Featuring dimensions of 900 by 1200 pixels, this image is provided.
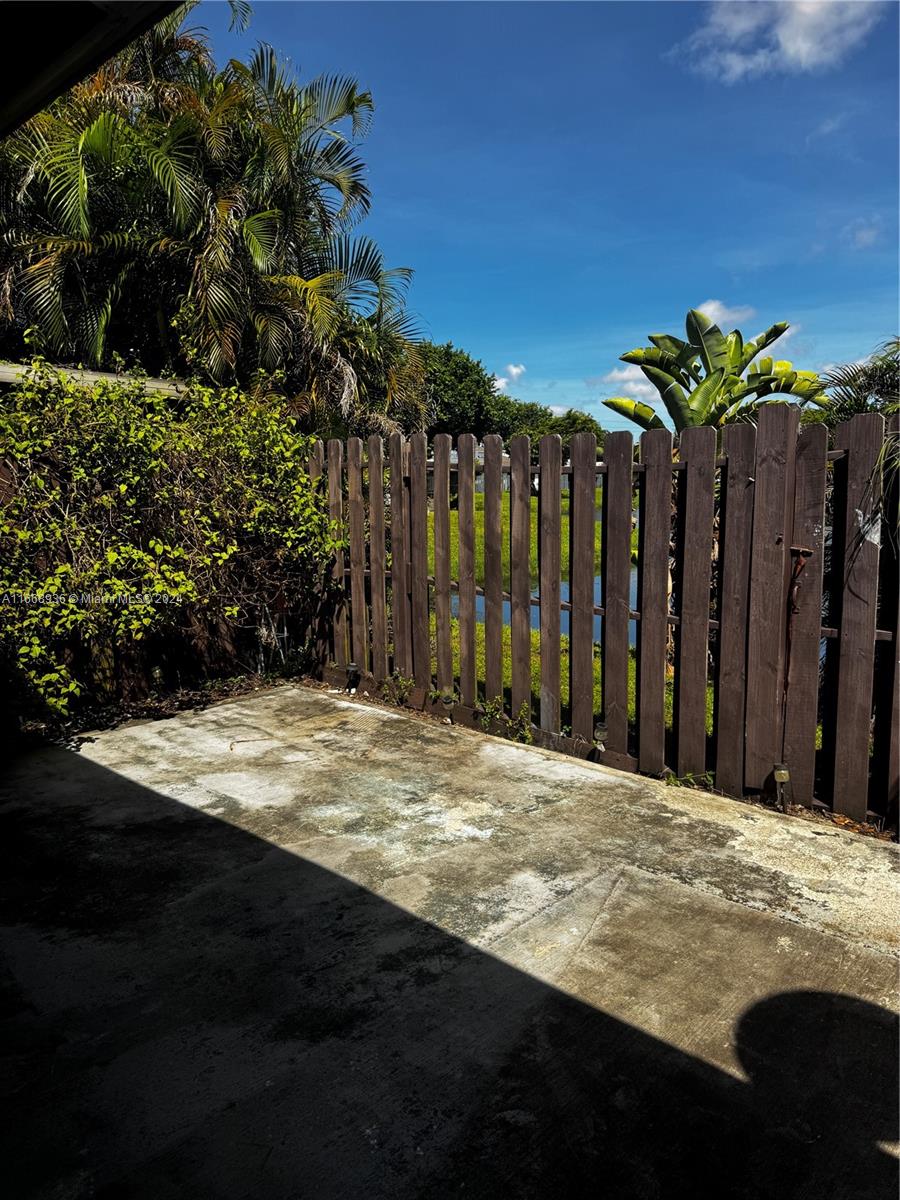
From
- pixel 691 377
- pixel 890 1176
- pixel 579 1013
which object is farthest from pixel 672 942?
pixel 691 377

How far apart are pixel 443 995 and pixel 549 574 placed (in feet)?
8.56

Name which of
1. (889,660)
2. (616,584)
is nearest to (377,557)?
(616,584)

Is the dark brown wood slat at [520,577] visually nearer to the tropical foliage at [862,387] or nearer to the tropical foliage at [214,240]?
the tropical foliage at [862,387]

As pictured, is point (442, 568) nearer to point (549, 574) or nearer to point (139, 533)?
point (549, 574)

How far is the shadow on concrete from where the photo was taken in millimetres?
1676

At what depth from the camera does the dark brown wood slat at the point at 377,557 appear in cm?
545

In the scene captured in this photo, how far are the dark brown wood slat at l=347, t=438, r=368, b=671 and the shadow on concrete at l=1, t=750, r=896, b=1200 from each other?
3.07 meters

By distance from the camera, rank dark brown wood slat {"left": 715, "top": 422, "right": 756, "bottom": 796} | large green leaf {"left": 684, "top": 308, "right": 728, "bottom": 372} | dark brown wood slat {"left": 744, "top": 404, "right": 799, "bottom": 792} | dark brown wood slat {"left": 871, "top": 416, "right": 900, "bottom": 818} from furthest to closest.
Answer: large green leaf {"left": 684, "top": 308, "right": 728, "bottom": 372} < dark brown wood slat {"left": 715, "top": 422, "right": 756, "bottom": 796} < dark brown wood slat {"left": 744, "top": 404, "right": 799, "bottom": 792} < dark brown wood slat {"left": 871, "top": 416, "right": 900, "bottom": 818}

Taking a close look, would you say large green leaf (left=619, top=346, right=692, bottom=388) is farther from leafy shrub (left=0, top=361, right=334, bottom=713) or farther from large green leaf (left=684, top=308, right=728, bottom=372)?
leafy shrub (left=0, top=361, right=334, bottom=713)

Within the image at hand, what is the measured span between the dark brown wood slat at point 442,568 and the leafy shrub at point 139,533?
38.4 inches

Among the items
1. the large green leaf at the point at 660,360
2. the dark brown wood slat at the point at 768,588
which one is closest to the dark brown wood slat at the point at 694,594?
the dark brown wood slat at the point at 768,588

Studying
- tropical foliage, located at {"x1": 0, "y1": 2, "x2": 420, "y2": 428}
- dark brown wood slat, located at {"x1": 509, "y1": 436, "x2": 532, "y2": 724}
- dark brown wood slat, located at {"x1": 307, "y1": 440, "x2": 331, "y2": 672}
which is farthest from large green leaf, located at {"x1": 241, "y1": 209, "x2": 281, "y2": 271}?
dark brown wood slat, located at {"x1": 509, "y1": 436, "x2": 532, "y2": 724}

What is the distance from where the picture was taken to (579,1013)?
7.13 feet

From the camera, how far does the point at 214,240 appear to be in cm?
767
